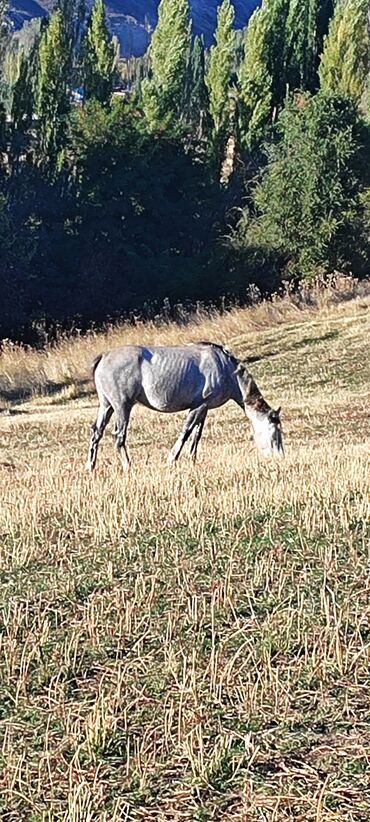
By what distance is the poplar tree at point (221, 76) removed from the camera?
60.1m

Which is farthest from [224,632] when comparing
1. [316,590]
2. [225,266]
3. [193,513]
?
[225,266]

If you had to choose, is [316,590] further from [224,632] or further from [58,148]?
[58,148]

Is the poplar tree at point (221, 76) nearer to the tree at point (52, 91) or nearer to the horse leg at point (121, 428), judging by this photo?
the tree at point (52, 91)

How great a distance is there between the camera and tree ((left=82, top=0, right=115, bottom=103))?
57.2 meters

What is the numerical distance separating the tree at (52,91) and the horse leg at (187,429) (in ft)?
144


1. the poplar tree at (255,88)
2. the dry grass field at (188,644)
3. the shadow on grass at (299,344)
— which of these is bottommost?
the shadow on grass at (299,344)

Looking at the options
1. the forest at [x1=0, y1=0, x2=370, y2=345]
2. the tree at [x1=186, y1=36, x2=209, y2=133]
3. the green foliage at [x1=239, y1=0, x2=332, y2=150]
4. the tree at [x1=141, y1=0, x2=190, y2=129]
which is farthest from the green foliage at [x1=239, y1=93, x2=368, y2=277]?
the tree at [x1=186, y1=36, x2=209, y2=133]

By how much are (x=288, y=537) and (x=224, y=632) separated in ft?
6.51

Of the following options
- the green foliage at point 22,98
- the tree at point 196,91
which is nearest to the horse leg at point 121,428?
the green foliage at point 22,98

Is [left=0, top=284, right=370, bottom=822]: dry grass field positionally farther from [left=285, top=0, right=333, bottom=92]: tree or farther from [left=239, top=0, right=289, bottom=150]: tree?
[left=285, top=0, right=333, bottom=92]: tree

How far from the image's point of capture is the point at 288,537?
793cm

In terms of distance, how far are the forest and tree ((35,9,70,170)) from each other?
77mm

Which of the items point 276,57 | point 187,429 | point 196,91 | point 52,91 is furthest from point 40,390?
point 196,91

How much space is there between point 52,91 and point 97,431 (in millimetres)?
45619
